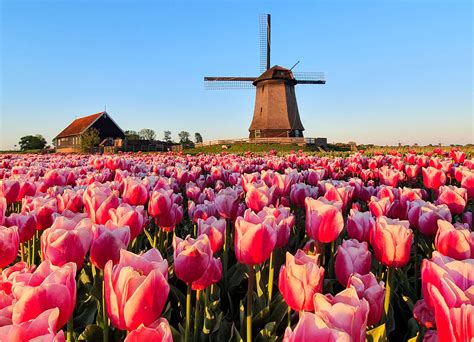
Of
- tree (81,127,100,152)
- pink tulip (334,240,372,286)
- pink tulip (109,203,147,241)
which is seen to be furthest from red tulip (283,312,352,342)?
tree (81,127,100,152)

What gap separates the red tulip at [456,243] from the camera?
5.85 feet

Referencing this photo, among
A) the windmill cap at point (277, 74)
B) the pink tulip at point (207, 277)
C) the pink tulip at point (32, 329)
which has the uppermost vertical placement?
the windmill cap at point (277, 74)

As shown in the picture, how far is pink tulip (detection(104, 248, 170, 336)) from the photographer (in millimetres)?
1191

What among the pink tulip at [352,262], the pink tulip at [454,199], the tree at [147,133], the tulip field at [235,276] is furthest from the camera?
the tree at [147,133]

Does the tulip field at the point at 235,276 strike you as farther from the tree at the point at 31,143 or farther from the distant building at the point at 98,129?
the tree at the point at 31,143

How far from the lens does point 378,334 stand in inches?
56.6

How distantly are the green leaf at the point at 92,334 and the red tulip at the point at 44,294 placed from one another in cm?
49

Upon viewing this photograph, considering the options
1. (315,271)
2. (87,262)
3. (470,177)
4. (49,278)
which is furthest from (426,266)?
(470,177)

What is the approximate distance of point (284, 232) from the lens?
7.03 ft

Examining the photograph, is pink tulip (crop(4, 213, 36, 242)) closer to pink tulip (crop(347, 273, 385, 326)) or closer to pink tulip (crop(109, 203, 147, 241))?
pink tulip (crop(109, 203, 147, 241))

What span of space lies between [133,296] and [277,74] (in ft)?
150

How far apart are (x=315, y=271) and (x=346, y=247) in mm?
411

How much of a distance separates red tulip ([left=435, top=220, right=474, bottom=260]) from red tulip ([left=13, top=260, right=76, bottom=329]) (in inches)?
63.3

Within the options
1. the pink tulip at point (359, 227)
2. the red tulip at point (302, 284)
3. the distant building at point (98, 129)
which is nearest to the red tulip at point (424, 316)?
the red tulip at point (302, 284)
